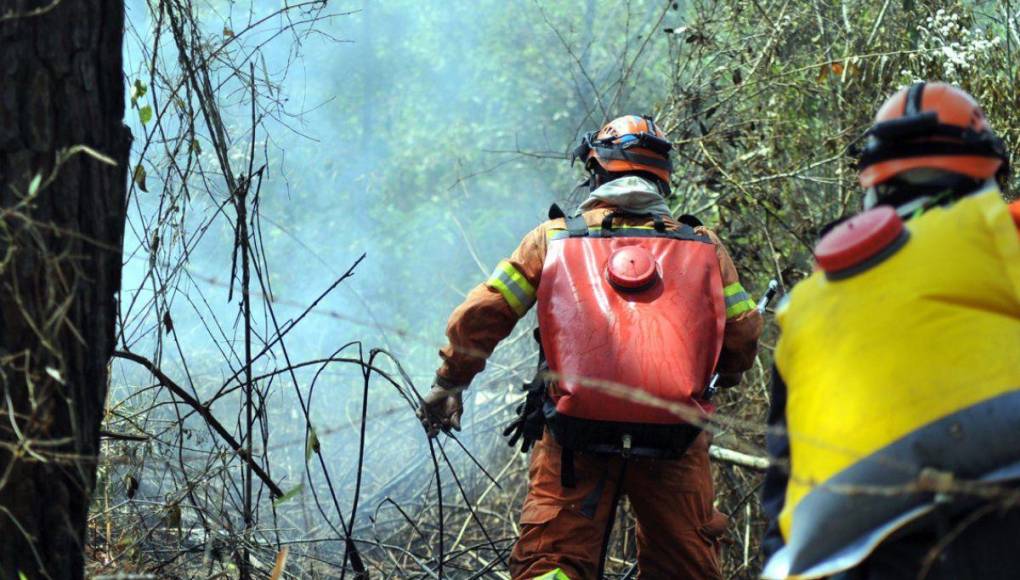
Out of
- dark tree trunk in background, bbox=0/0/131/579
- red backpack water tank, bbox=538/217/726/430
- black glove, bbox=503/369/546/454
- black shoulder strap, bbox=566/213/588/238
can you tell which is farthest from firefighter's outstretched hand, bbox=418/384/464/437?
dark tree trunk in background, bbox=0/0/131/579

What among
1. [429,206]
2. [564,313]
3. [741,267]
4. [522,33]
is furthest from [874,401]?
[522,33]

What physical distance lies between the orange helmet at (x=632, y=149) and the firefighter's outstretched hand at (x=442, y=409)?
106cm

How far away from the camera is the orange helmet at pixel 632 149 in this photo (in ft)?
15.0

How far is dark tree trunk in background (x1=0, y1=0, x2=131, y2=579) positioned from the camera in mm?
2703

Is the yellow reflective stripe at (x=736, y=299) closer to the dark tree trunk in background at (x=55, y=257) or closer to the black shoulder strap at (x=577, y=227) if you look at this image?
the black shoulder strap at (x=577, y=227)

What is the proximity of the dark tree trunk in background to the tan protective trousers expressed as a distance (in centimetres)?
165

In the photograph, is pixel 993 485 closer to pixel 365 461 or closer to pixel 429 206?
pixel 365 461

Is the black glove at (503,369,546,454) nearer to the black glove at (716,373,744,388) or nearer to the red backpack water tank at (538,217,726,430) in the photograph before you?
the red backpack water tank at (538,217,726,430)

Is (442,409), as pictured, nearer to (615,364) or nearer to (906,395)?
(615,364)

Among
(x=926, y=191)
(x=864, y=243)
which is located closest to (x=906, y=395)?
(x=864, y=243)

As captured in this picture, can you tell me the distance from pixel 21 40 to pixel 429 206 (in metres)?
10.5

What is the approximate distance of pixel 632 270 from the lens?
13.2 feet

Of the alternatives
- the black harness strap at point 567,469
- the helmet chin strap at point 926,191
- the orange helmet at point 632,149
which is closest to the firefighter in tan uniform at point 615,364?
the black harness strap at point 567,469

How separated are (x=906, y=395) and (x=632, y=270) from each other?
5.82 ft
